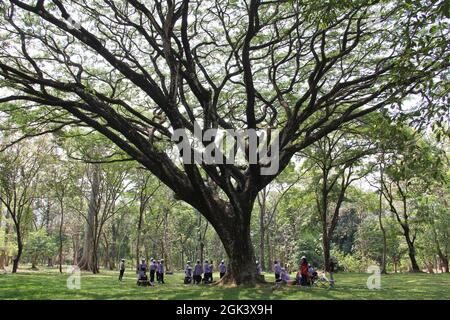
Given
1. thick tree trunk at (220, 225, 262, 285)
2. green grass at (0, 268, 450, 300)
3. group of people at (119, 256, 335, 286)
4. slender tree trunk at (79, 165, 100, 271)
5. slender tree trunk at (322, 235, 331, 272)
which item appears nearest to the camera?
green grass at (0, 268, 450, 300)

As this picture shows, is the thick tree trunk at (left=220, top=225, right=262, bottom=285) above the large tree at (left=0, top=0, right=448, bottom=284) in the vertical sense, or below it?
below

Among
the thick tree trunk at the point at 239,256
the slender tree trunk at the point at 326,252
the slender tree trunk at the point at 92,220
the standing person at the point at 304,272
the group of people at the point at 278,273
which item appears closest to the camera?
the thick tree trunk at the point at 239,256

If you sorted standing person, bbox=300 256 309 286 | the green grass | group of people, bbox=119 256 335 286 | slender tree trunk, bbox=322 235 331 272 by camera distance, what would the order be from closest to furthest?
1. the green grass
2. standing person, bbox=300 256 309 286
3. group of people, bbox=119 256 335 286
4. slender tree trunk, bbox=322 235 331 272

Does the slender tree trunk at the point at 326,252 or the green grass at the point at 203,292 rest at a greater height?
the slender tree trunk at the point at 326,252

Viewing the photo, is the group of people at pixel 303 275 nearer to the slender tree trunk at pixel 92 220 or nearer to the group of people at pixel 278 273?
the group of people at pixel 278 273

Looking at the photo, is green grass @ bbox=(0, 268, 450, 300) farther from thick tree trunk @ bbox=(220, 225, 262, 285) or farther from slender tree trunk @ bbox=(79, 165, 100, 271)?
slender tree trunk @ bbox=(79, 165, 100, 271)

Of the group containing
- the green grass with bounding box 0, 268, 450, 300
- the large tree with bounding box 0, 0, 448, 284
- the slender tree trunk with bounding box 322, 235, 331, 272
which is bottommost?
the green grass with bounding box 0, 268, 450, 300

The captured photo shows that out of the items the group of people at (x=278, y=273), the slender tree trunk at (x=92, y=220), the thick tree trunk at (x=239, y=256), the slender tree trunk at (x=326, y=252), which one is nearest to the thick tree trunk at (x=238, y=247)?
the thick tree trunk at (x=239, y=256)

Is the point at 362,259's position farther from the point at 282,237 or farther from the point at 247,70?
the point at 247,70

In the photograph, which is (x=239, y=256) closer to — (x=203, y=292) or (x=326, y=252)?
(x=203, y=292)

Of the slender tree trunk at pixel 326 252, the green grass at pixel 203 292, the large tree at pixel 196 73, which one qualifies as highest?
the large tree at pixel 196 73

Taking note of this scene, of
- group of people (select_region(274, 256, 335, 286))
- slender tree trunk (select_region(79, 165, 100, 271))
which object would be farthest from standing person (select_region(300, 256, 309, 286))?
slender tree trunk (select_region(79, 165, 100, 271))

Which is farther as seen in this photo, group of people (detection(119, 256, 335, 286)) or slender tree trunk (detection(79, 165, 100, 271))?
slender tree trunk (detection(79, 165, 100, 271))
